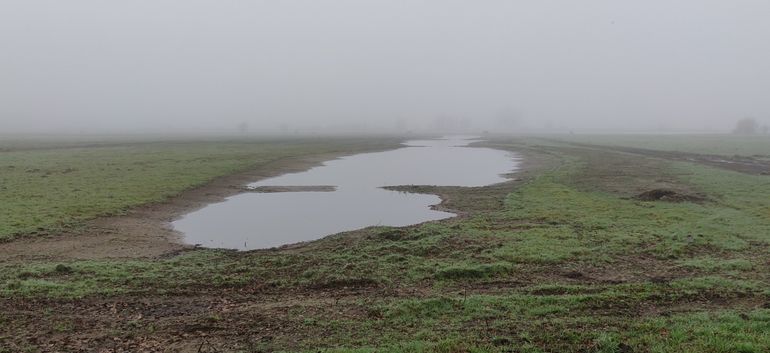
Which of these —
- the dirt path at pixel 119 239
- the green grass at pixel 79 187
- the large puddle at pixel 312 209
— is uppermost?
the green grass at pixel 79 187

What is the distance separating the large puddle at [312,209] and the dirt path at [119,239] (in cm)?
104

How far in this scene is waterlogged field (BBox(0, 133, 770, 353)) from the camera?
9508 mm

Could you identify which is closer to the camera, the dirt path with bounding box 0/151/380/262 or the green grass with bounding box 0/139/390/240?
the dirt path with bounding box 0/151/380/262

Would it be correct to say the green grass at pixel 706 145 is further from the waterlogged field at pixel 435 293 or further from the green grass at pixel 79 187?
the green grass at pixel 79 187

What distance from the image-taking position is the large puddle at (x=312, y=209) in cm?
2175

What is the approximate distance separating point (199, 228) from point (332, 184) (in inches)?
707

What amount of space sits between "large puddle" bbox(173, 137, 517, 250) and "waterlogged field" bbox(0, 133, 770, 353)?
110 inches

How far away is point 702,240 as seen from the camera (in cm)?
1777

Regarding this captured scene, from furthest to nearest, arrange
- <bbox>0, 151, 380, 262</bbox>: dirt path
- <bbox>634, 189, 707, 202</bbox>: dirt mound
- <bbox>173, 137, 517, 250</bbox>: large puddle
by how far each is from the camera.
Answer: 1. <bbox>634, 189, 707, 202</bbox>: dirt mound
2. <bbox>173, 137, 517, 250</bbox>: large puddle
3. <bbox>0, 151, 380, 262</bbox>: dirt path

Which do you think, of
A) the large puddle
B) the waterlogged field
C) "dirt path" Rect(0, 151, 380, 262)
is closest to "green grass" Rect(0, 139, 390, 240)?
"dirt path" Rect(0, 151, 380, 262)

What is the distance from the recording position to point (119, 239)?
65.1 ft

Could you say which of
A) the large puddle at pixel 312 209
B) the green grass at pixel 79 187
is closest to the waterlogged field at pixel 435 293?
the large puddle at pixel 312 209

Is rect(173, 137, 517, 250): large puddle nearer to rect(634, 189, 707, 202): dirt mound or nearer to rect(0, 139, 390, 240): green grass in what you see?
rect(0, 139, 390, 240): green grass

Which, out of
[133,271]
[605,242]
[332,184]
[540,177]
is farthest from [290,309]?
[540,177]
